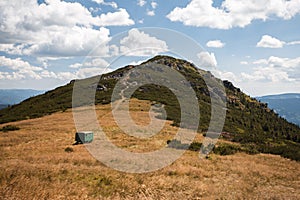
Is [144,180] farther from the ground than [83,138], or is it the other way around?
[83,138]

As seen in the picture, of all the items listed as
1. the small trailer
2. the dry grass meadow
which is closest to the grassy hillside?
the small trailer

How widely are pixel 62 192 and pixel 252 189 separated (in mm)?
11421

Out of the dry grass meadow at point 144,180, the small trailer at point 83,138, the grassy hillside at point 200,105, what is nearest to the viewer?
the dry grass meadow at point 144,180

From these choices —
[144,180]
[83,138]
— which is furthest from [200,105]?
[144,180]

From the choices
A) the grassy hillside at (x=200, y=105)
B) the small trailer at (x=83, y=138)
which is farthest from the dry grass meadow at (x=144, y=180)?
the grassy hillside at (x=200, y=105)

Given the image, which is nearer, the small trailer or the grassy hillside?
the small trailer

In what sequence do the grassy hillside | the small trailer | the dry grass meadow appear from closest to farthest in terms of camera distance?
the dry grass meadow, the small trailer, the grassy hillside

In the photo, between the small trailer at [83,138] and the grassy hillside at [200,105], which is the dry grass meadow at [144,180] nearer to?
the small trailer at [83,138]

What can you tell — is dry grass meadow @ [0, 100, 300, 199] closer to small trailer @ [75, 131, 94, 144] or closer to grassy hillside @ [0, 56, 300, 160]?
small trailer @ [75, 131, 94, 144]

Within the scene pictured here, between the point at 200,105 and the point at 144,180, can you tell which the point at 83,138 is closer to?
the point at 144,180

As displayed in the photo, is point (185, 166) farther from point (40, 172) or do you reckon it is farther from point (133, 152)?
point (40, 172)

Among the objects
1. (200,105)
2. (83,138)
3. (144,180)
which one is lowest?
(144,180)

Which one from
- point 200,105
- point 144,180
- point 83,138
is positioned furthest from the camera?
point 200,105

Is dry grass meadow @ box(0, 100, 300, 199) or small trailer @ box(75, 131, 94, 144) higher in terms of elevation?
small trailer @ box(75, 131, 94, 144)
